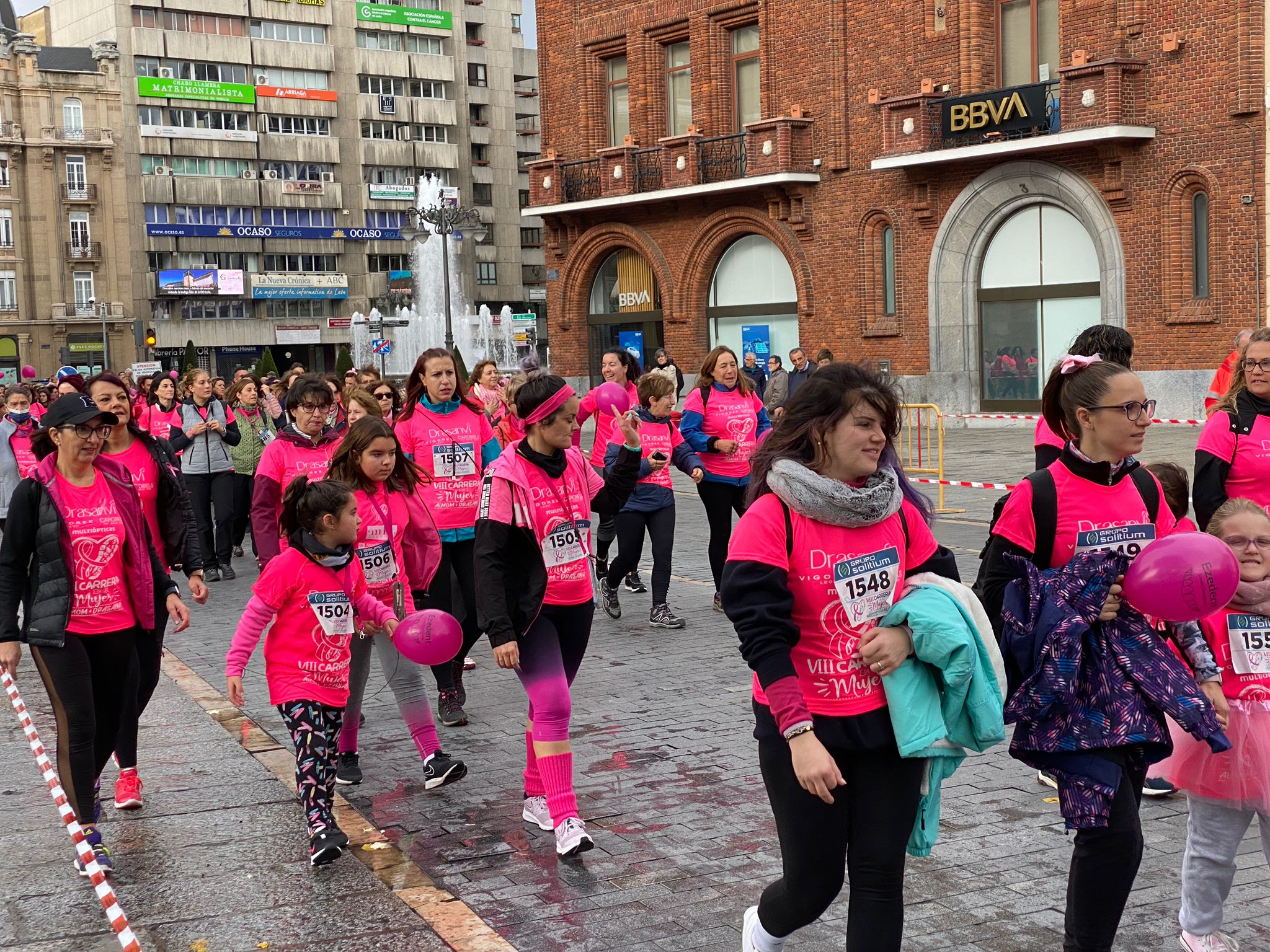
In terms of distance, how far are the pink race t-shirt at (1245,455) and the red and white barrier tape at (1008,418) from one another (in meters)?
16.1

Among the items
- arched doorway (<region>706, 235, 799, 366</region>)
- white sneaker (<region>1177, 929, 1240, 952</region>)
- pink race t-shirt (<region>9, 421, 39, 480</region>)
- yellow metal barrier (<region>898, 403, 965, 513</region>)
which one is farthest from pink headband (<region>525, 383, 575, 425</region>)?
arched doorway (<region>706, 235, 799, 366</region>)

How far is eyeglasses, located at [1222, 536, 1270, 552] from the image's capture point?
4445mm

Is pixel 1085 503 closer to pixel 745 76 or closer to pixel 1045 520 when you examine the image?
pixel 1045 520

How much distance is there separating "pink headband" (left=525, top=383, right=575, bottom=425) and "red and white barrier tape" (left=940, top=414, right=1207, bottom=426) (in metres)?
17.1

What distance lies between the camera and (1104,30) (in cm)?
2633

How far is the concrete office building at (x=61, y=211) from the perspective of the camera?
234 feet

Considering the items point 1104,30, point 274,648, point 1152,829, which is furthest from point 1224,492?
point 1104,30

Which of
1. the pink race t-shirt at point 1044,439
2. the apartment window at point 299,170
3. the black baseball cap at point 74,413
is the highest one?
the apartment window at point 299,170

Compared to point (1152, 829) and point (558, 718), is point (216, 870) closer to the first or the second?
point (558, 718)

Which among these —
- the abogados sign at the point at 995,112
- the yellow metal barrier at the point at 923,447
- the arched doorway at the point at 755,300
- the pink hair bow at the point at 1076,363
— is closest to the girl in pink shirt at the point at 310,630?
the pink hair bow at the point at 1076,363

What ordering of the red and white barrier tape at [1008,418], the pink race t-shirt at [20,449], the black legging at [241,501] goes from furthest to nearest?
1. the red and white barrier tape at [1008,418]
2. the black legging at [241,501]
3. the pink race t-shirt at [20,449]

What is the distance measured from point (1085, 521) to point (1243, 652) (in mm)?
870

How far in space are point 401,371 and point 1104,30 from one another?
139 ft

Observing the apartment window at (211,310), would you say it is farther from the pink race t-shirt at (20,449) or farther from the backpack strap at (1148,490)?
the backpack strap at (1148,490)
